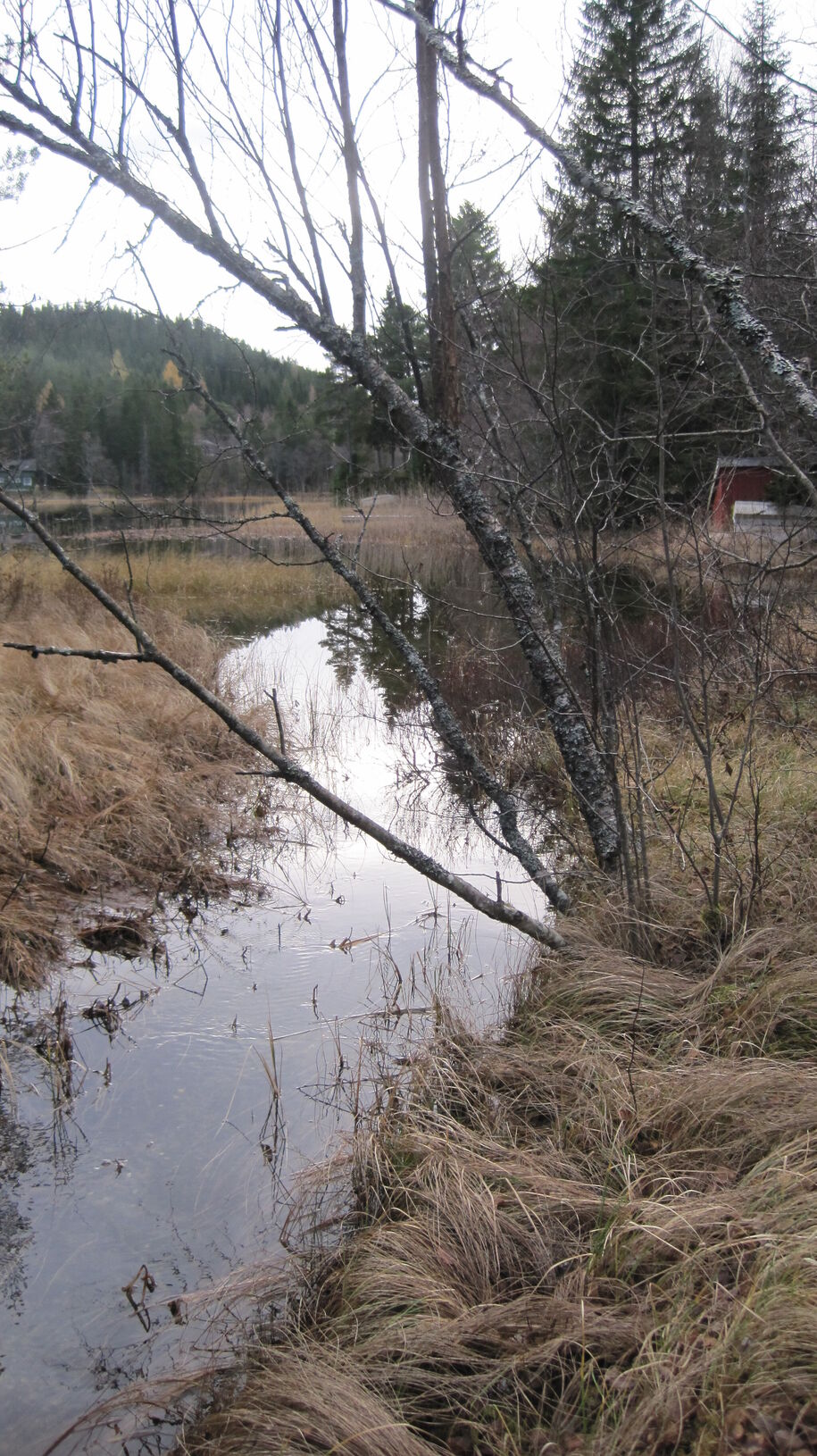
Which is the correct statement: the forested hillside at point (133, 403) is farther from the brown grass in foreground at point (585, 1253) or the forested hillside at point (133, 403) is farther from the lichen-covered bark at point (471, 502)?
the brown grass in foreground at point (585, 1253)

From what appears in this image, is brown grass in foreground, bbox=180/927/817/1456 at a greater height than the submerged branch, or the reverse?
the submerged branch

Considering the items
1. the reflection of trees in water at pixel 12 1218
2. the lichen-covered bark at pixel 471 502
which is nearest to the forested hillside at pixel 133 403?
the lichen-covered bark at pixel 471 502

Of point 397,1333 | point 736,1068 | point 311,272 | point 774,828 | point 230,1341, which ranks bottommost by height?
point 230,1341

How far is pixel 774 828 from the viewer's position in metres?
4.95

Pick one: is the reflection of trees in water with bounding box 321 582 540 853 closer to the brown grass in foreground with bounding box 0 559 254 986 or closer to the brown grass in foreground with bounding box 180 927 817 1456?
the brown grass in foreground with bounding box 180 927 817 1456

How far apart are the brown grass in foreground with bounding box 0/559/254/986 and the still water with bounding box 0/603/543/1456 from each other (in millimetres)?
380

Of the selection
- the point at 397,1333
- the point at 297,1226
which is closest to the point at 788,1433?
the point at 397,1333

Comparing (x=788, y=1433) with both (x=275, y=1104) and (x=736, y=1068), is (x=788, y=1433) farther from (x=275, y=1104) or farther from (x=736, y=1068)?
(x=275, y=1104)

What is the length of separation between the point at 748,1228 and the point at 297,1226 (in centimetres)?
150

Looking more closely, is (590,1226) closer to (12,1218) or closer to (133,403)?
(12,1218)

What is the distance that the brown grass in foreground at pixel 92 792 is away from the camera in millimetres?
5543

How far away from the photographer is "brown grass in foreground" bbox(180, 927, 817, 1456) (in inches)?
77.0

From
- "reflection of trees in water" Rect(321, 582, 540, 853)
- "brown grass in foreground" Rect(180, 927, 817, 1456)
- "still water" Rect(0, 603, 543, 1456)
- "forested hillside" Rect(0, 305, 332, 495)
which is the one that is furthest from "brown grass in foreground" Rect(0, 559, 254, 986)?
"brown grass in foreground" Rect(180, 927, 817, 1456)

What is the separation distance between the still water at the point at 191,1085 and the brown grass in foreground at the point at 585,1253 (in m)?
0.36
